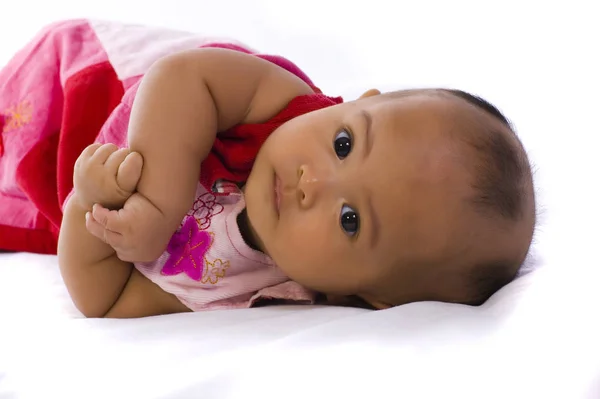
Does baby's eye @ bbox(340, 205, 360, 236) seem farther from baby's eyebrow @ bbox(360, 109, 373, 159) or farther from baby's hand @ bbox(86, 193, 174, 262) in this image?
baby's hand @ bbox(86, 193, 174, 262)

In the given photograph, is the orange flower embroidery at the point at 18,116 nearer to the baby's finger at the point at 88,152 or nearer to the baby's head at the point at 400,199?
the baby's finger at the point at 88,152

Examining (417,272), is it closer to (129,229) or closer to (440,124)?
(440,124)

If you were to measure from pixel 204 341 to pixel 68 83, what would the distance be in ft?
2.08

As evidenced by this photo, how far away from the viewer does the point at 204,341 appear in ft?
2.32

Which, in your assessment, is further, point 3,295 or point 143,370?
point 3,295

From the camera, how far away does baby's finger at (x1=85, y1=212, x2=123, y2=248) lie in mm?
829

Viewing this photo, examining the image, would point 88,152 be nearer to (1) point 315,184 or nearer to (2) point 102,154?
(2) point 102,154

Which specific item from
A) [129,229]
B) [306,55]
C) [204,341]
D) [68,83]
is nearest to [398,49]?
[306,55]

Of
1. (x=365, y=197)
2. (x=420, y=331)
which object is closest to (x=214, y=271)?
(x=365, y=197)

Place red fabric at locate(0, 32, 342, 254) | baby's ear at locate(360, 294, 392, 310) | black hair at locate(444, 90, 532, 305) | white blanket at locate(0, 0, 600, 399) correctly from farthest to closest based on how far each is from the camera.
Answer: red fabric at locate(0, 32, 342, 254)
baby's ear at locate(360, 294, 392, 310)
black hair at locate(444, 90, 532, 305)
white blanket at locate(0, 0, 600, 399)

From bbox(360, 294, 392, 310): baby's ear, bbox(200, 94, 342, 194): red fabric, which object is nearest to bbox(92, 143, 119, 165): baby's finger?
bbox(200, 94, 342, 194): red fabric

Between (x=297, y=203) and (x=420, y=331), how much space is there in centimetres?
26

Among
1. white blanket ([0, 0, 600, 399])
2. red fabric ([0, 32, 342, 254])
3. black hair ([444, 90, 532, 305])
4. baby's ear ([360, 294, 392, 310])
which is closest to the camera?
white blanket ([0, 0, 600, 399])

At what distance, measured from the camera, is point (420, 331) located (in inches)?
27.4
